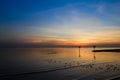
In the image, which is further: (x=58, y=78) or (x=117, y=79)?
(x=58, y=78)

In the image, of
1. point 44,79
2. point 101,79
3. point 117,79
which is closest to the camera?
point 117,79

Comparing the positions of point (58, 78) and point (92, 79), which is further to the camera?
point (58, 78)

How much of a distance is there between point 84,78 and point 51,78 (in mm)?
4748

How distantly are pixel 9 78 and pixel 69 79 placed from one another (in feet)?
29.8

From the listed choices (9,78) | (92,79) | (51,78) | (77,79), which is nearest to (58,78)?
(51,78)

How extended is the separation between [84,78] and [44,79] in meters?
5.64

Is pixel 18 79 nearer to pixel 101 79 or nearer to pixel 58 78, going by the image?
pixel 58 78

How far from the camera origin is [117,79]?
20.4 m

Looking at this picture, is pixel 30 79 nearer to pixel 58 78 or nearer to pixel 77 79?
pixel 58 78

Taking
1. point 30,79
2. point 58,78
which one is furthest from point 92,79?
point 30,79

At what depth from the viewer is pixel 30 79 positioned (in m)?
23.7

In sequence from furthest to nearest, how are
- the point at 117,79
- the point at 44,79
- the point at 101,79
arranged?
the point at 44,79
the point at 101,79
the point at 117,79

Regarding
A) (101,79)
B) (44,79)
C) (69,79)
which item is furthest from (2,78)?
(101,79)

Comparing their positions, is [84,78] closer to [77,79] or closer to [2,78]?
[77,79]
